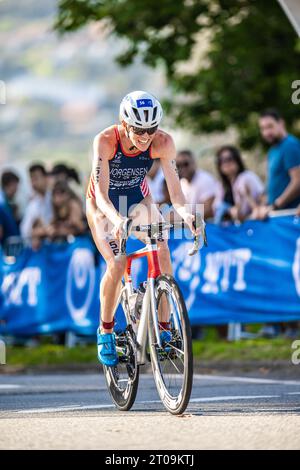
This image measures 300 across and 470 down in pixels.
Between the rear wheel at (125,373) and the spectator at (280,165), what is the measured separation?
5289 mm

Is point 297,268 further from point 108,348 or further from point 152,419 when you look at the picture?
point 152,419

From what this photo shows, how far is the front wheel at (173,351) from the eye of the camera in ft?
25.0

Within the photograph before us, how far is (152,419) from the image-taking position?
779 centimetres

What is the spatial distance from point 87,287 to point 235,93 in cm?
745

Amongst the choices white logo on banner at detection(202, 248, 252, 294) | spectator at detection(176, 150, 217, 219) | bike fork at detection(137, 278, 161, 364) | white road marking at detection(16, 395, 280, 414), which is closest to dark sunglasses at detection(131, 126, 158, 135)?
bike fork at detection(137, 278, 161, 364)

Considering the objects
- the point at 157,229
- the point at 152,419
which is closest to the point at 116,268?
the point at 157,229

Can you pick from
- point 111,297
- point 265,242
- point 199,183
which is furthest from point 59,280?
point 111,297

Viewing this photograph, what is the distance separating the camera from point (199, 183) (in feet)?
50.4

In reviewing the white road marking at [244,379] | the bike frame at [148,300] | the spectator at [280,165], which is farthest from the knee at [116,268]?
the spectator at [280,165]

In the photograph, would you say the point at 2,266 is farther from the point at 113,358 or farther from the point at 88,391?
the point at 113,358

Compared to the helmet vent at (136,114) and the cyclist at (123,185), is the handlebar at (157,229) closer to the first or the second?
the cyclist at (123,185)

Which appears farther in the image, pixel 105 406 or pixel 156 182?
pixel 156 182

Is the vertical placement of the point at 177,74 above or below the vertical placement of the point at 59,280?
above

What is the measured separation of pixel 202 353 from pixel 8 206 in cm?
546
